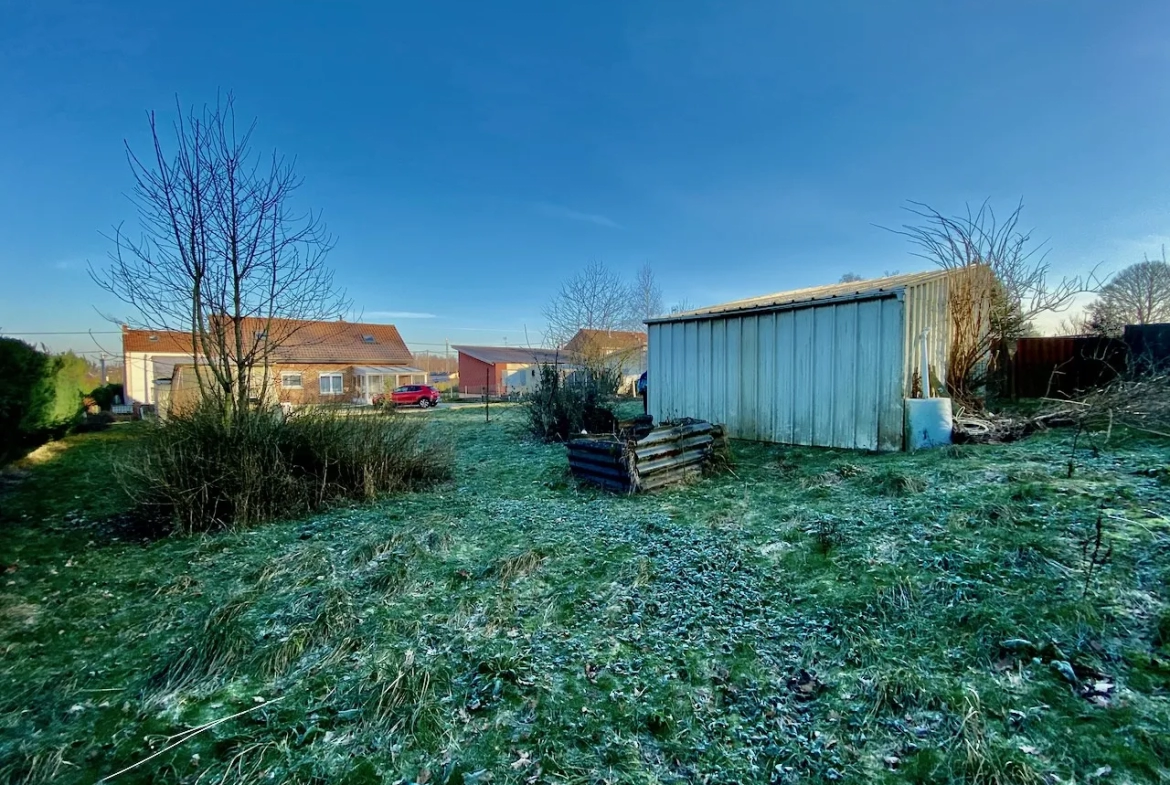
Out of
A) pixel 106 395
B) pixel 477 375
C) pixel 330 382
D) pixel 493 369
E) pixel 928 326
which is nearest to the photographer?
pixel 928 326

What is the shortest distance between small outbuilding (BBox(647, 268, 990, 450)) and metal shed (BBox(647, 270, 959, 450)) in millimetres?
13

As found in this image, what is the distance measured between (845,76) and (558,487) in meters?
7.26

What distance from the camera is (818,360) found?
268 inches

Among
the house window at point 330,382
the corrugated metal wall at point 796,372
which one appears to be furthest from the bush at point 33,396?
the house window at point 330,382

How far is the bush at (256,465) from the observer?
4.14 m

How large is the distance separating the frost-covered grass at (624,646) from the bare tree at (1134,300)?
782cm

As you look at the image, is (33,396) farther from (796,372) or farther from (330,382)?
(330,382)

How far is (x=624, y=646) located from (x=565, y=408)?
6.76m

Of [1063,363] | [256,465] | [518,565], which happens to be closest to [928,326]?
[1063,363]

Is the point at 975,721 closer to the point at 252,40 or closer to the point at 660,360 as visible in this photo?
the point at 660,360

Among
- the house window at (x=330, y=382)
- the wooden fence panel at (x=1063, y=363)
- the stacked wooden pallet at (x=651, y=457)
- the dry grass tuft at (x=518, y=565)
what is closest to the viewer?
the dry grass tuft at (x=518, y=565)

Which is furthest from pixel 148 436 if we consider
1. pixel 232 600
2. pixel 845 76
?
pixel 845 76

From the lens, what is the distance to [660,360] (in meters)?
8.88

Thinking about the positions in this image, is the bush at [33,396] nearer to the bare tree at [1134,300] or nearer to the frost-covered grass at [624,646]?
the frost-covered grass at [624,646]
